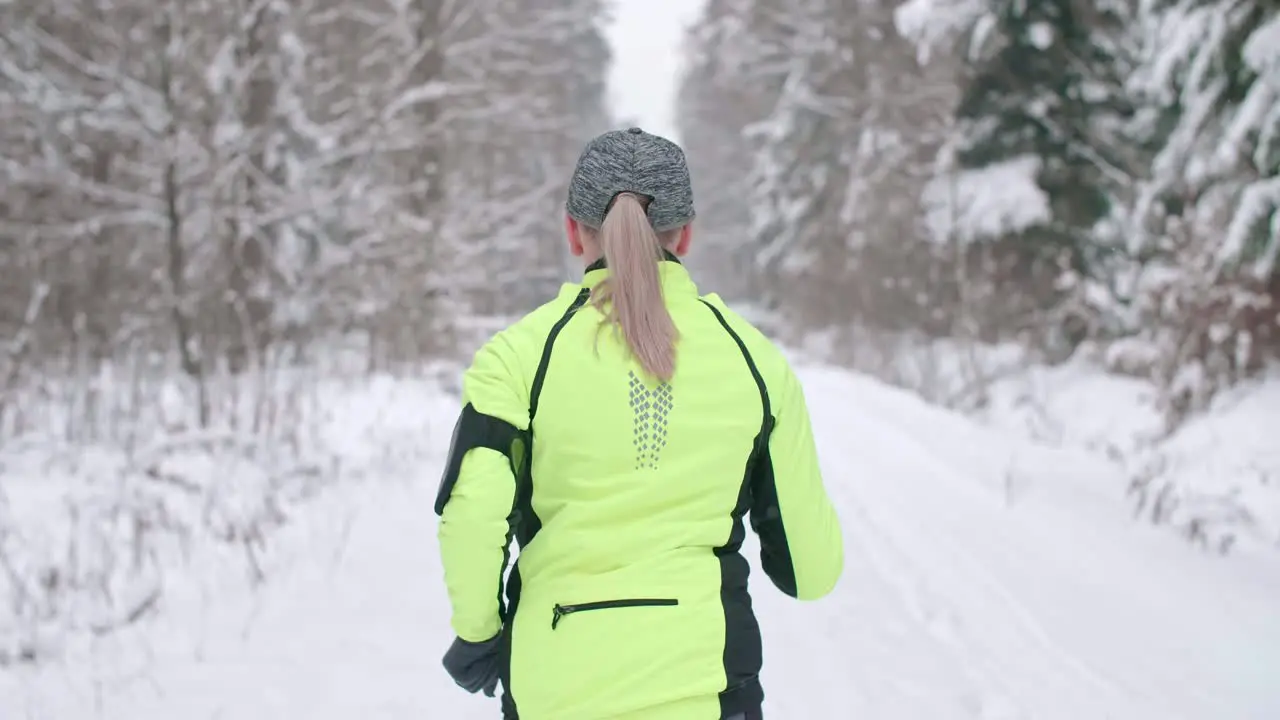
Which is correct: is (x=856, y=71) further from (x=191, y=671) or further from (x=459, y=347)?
(x=191, y=671)

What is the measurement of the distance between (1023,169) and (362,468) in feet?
33.2

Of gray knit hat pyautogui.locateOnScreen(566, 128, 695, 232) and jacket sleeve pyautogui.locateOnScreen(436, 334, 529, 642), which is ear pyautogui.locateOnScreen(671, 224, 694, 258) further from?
jacket sleeve pyautogui.locateOnScreen(436, 334, 529, 642)

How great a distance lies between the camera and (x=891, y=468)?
8.71 m

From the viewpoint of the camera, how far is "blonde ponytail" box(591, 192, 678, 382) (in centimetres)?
173

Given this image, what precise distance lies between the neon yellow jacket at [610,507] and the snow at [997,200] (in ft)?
42.0

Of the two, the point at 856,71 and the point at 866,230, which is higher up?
the point at 856,71

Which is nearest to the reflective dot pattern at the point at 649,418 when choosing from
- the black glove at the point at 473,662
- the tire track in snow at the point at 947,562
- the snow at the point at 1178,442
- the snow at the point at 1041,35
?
the black glove at the point at 473,662

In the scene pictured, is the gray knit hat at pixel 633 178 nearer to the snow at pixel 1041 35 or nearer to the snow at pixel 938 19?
the snow at pixel 938 19

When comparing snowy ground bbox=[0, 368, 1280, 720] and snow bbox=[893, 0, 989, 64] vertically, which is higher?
snow bbox=[893, 0, 989, 64]

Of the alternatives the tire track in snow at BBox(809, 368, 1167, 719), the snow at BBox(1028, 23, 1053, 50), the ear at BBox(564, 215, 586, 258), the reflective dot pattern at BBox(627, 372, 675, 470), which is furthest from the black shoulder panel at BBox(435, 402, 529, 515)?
the snow at BBox(1028, 23, 1053, 50)

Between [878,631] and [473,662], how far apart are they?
3.43 meters

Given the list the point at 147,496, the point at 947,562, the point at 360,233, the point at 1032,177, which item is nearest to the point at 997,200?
the point at 1032,177

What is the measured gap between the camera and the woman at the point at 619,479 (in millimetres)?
1725

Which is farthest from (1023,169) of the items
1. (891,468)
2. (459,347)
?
(459,347)
